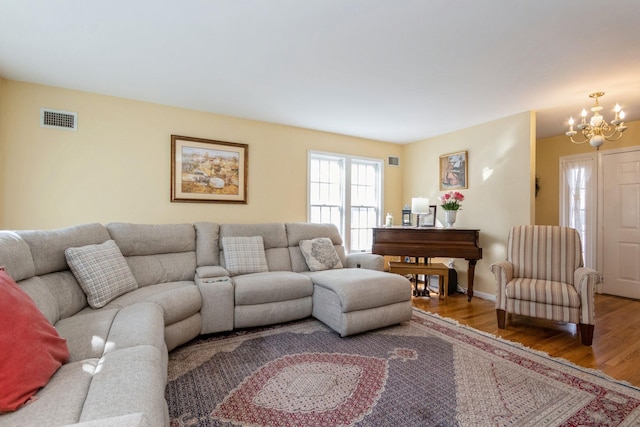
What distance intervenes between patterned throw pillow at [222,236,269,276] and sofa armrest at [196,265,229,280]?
18 centimetres

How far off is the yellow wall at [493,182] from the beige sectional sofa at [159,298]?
169cm

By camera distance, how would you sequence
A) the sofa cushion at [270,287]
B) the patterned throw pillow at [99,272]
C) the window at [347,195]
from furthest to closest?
1. the window at [347,195]
2. the sofa cushion at [270,287]
3. the patterned throw pillow at [99,272]

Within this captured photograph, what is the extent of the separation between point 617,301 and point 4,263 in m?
6.09

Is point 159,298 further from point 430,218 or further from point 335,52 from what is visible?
point 430,218

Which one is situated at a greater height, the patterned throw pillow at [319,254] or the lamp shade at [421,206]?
the lamp shade at [421,206]

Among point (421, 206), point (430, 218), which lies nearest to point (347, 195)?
point (421, 206)

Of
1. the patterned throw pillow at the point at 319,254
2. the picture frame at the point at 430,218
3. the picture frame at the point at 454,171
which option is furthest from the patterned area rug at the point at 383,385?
the picture frame at the point at 454,171

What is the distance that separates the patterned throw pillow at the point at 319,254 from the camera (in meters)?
3.49

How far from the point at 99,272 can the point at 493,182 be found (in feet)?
14.4

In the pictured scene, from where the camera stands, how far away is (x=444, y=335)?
2682mm

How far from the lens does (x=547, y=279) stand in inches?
118

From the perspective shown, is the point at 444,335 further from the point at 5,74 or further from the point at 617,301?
the point at 5,74

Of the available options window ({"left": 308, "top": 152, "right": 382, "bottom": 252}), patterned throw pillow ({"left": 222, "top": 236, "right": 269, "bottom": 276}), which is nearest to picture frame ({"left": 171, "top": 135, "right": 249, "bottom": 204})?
patterned throw pillow ({"left": 222, "top": 236, "right": 269, "bottom": 276})

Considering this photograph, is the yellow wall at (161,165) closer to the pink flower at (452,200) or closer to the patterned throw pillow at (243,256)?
the pink flower at (452,200)
